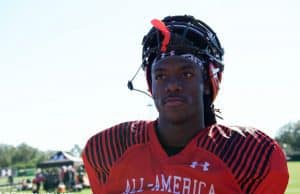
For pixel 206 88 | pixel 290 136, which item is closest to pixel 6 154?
pixel 290 136

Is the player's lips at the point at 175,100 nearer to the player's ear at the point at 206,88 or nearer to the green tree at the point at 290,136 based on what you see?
the player's ear at the point at 206,88

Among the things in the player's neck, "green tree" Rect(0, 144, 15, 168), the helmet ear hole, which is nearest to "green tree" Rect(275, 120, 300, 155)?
"green tree" Rect(0, 144, 15, 168)

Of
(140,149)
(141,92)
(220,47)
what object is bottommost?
(140,149)

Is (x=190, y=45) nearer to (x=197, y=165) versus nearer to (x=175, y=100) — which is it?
(x=175, y=100)

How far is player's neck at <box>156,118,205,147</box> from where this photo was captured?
8.23ft

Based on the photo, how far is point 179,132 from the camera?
2.52 meters

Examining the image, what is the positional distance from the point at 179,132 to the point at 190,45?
404mm

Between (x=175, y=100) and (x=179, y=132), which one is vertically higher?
(x=175, y=100)

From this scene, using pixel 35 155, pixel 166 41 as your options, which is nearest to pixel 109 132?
pixel 166 41

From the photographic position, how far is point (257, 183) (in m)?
2.31

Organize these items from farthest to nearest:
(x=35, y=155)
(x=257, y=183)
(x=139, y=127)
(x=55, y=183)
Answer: (x=35, y=155), (x=55, y=183), (x=139, y=127), (x=257, y=183)

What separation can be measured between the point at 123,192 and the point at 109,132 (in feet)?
1.32

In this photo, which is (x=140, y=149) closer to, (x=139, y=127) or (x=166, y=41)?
(x=139, y=127)

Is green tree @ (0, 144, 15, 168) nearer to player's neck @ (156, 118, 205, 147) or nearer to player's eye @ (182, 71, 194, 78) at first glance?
player's neck @ (156, 118, 205, 147)
